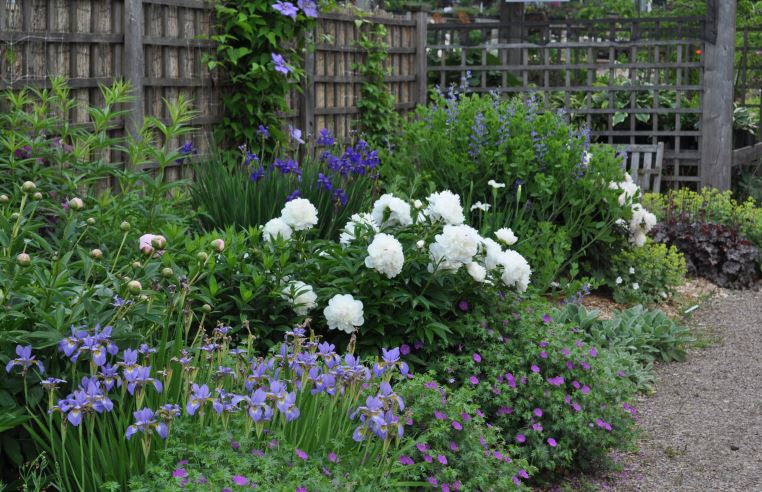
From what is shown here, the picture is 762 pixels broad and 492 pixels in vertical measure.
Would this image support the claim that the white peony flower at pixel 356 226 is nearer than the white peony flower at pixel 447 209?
No

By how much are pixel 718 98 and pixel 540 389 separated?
667 cm

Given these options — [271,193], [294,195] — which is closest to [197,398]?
[294,195]

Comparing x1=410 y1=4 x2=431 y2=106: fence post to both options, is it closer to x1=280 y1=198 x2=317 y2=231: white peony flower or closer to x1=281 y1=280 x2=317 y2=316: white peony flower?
x1=280 y1=198 x2=317 y2=231: white peony flower

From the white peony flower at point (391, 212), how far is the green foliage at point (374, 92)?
4591 millimetres

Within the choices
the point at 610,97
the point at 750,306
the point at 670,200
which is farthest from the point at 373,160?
the point at 610,97

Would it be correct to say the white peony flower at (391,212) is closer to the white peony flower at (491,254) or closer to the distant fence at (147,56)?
the white peony flower at (491,254)

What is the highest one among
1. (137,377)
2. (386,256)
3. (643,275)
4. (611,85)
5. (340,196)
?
(611,85)

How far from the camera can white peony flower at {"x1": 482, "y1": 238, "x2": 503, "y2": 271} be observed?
3.93 meters

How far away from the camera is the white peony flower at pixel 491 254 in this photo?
393cm

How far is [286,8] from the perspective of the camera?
691 cm

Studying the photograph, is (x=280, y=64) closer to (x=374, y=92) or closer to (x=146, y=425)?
(x=374, y=92)

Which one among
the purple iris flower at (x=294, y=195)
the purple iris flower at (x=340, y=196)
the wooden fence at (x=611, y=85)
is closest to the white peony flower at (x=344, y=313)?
the purple iris flower at (x=294, y=195)

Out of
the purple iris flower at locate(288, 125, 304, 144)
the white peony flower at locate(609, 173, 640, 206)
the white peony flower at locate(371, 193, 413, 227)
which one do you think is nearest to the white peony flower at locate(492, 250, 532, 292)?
the white peony flower at locate(371, 193, 413, 227)

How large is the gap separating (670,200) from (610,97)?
174 centimetres
